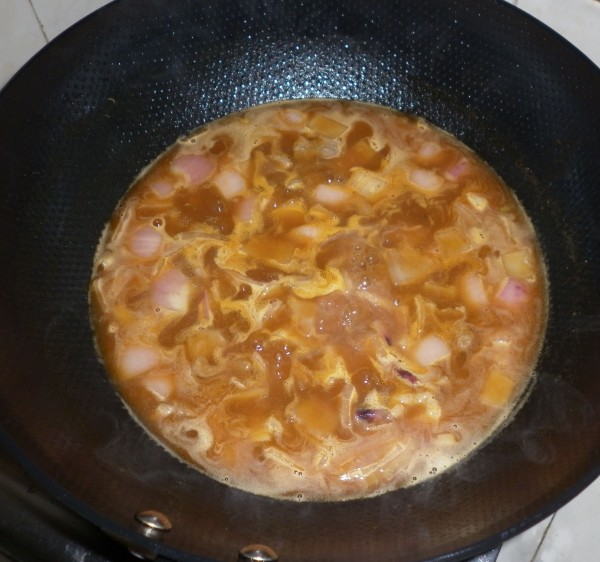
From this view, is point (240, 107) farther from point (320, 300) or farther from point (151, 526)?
point (151, 526)

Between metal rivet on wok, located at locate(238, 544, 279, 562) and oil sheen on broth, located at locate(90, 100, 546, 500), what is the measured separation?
0.26 m

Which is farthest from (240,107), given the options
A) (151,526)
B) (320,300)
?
(151,526)

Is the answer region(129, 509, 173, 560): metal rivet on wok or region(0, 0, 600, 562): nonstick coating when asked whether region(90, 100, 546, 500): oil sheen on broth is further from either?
region(129, 509, 173, 560): metal rivet on wok

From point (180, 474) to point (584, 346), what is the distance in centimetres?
107

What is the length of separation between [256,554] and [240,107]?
1.38 meters

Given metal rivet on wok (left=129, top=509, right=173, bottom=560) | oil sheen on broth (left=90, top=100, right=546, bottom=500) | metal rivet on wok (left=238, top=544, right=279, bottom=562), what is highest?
oil sheen on broth (left=90, top=100, right=546, bottom=500)

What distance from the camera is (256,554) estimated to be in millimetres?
1451

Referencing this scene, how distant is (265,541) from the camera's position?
5.16ft

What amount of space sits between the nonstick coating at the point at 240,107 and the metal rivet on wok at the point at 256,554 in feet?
0.13

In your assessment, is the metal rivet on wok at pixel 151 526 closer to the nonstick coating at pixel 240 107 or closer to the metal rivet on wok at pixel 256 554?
the nonstick coating at pixel 240 107

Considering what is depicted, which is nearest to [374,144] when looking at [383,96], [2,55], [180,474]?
[383,96]

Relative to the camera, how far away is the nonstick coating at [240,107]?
5.15 feet

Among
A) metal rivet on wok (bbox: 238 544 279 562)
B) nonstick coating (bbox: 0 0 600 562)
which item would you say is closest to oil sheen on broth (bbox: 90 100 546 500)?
nonstick coating (bbox: 0 0 600 562)

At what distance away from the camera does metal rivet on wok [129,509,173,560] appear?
4.76 feet
